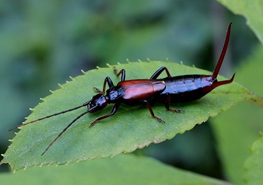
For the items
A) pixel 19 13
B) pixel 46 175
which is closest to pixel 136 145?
pixel 46 175

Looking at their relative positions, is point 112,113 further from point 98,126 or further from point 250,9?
point 250,9

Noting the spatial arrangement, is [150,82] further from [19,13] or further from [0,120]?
[19,13]

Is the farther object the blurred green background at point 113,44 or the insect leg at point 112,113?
the blurred green background at point 113,44

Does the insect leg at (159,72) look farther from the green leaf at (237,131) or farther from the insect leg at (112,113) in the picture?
the green leaf at (237,131)

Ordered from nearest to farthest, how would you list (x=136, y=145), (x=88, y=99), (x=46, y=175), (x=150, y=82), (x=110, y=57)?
(x=136, y=145) → (x=88, y=99) → (x=150, y=82) → (x=46, y=175) → (x=110, y=57)

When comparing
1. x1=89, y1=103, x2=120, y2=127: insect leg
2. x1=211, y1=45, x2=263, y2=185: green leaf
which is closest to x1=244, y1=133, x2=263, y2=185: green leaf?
x1=89, y1=103, x2=120, y2=127: insect leg

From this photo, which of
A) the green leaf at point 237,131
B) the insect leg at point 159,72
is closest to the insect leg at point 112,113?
the insect leg at point 159,72
